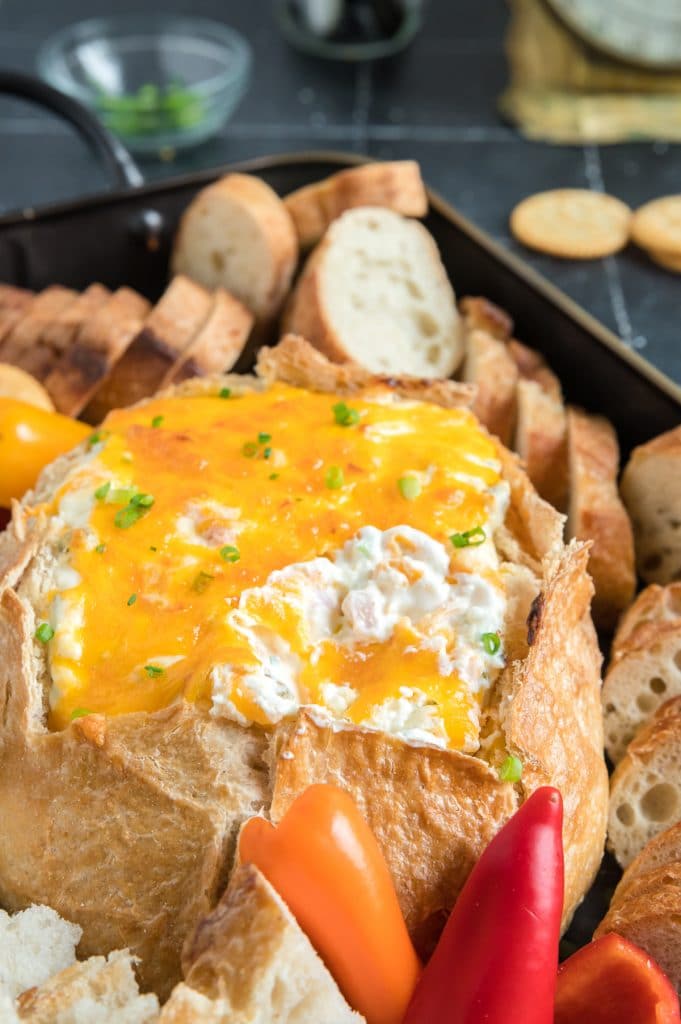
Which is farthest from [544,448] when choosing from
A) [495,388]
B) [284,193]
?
Result: [284,193]

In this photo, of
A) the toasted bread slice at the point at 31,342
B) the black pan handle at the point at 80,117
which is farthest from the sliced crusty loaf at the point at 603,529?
the black pan handle at the point at 80,117

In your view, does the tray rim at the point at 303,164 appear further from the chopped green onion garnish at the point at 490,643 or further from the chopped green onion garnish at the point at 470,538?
the chopped green onion garnish at the point at 490,643

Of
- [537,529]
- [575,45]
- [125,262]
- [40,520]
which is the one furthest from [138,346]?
[575,45]

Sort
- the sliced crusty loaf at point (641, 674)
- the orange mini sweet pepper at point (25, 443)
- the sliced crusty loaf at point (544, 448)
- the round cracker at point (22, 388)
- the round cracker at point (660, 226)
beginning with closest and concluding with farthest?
the sliced crusty loaf at point (641, 674), the orange mini sweet pepper at point (25, 443), the sliced crusty loaf at point (544, 448), the round cracker at point (22, 388), the round cracker at point (660, 226)

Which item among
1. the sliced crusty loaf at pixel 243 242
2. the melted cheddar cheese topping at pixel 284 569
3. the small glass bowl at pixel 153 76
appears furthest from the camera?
the small glass bowl at pixel 153 76

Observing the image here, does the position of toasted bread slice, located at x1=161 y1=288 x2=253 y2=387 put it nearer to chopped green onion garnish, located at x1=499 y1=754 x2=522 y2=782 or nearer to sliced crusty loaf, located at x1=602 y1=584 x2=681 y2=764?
sliced crusty loaf, located at x1=602 y1=584 x2=681 y2=764

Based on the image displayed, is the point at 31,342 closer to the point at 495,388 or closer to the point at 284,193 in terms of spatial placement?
the point at 284,193
